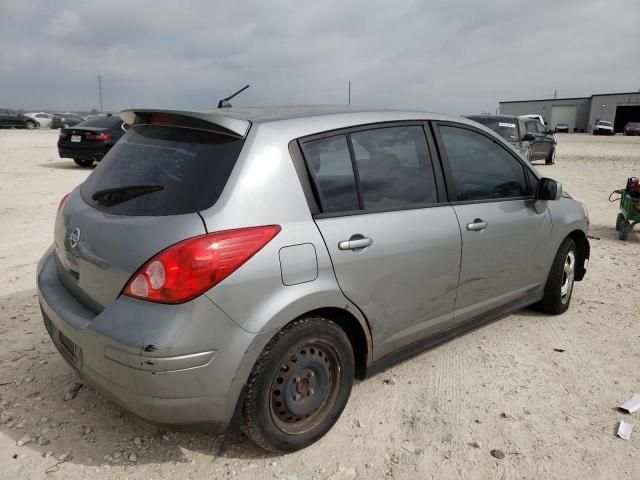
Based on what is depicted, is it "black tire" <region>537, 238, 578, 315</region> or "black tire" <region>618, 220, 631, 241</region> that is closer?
"black tire" <region>537, 238, 578, 315</region>

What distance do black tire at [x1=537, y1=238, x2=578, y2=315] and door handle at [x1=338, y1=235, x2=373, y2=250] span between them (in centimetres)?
224

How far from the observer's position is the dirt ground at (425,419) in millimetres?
2465

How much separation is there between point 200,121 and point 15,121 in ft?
139

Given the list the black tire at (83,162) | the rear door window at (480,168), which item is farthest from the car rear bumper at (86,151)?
the rear door window at (480,168)

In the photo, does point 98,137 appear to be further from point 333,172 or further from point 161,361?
point 161,361

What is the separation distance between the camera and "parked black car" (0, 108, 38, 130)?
121ft

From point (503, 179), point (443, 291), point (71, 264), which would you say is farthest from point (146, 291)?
point (503, 179)

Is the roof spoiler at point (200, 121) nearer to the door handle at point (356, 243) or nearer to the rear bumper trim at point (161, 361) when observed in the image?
the door handle at point (356, 243)

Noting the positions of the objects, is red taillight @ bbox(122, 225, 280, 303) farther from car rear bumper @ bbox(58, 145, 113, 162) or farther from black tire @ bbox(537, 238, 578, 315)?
car rear bumper @ bbox(58, 145, 113, 162)

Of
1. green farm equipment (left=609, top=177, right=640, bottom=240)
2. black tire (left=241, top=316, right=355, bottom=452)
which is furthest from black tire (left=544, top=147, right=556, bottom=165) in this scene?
black tire (left=241, top=316, right=355, bottom=452)

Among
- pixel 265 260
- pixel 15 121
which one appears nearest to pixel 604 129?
pixel 15 121

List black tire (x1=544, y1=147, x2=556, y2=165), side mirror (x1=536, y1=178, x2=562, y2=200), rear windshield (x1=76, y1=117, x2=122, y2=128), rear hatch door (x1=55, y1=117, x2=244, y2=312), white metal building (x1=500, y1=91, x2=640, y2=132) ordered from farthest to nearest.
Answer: white metal building (x1=500, y1=91, x2=640, y2=132) < black tire (x1=544, y1=147, x2=556, y2=165) < rear windshield (x1=76, y1=117, x2=122, y2=128) < side mirror (x1=536, y1=178, x2=562, y2=200) < rear hatch door (x1=55, y1=117, x2=244, y2=312)

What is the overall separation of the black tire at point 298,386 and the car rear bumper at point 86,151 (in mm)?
12512

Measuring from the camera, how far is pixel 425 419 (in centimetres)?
288
